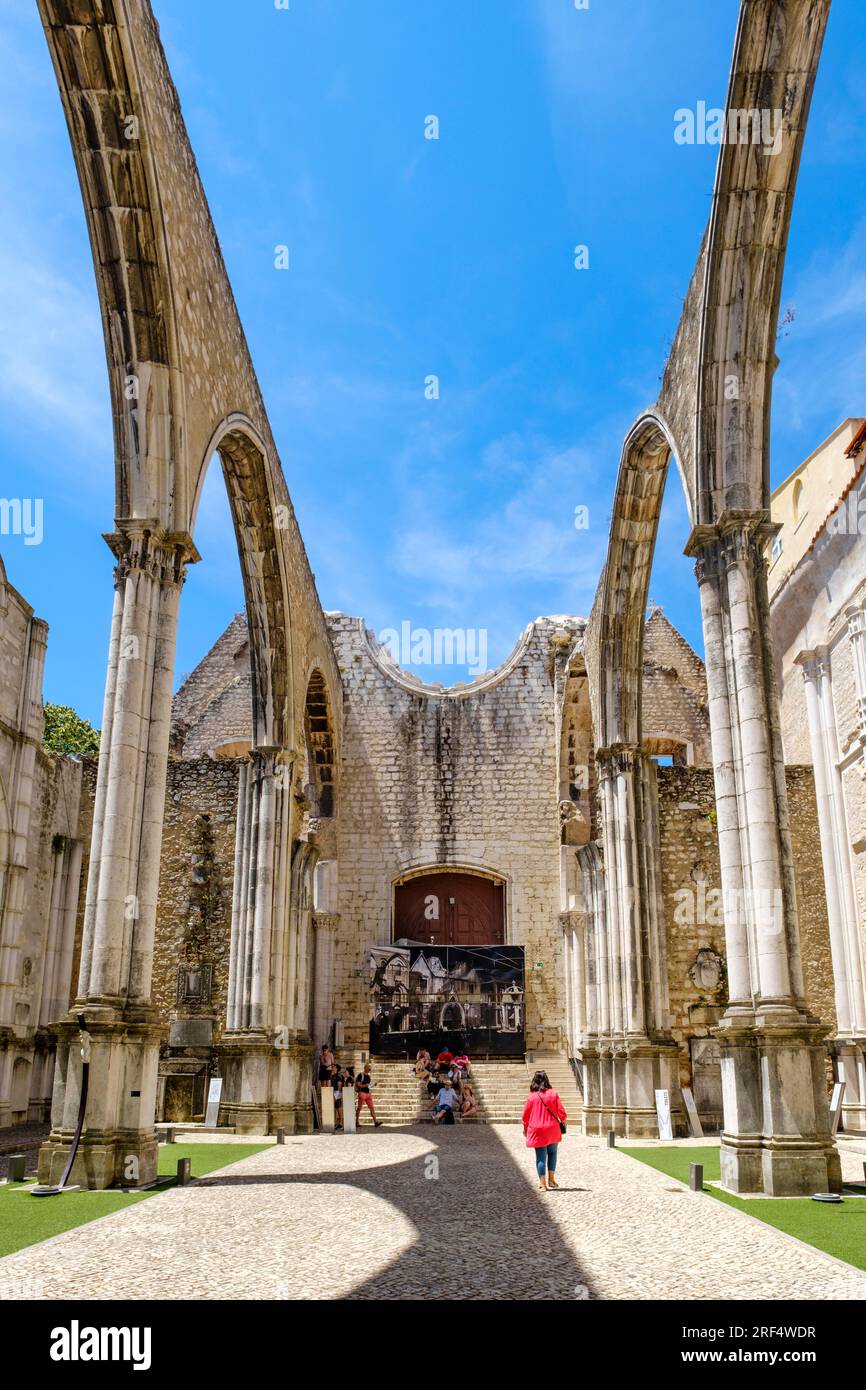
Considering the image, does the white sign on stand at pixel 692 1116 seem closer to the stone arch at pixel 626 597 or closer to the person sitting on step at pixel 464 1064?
the stone arch at pixel 626 597

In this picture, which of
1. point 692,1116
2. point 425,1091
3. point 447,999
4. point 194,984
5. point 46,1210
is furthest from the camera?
point 447,999

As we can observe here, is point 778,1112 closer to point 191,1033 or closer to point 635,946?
point 635,946

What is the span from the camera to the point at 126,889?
28.2ft

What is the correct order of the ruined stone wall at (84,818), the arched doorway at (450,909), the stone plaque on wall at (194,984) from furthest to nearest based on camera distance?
the arched doorway at (450,909), the ruined stone wall at (84,818), the stone plaque on wall at (194,984)

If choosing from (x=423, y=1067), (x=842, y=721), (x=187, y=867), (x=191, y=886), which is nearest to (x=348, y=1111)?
(x=423, y=1067)

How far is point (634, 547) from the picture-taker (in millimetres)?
15359

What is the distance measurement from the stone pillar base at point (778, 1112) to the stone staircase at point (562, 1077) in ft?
29.6

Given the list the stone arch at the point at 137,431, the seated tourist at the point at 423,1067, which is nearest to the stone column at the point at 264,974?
the seated tourist at the point at 423,1067

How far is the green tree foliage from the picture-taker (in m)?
31.1

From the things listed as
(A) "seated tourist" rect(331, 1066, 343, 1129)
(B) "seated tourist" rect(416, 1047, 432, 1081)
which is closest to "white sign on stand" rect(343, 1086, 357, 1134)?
(A) "seated tourist" rect(331, 1066, 343, 1129)

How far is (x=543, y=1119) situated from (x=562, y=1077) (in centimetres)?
1097

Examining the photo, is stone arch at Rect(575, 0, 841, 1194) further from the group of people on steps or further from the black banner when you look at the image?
the black banner

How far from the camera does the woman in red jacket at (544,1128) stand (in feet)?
28.1
